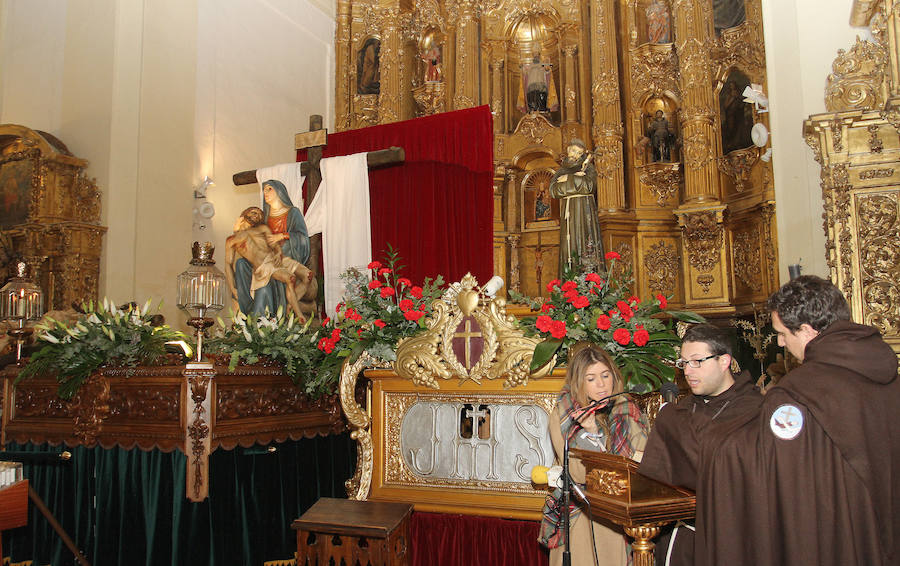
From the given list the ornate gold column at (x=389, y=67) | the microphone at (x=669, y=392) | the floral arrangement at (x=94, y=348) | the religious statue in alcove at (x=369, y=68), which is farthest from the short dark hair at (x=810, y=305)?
the religious statue in alcove at (x=369, y=68)

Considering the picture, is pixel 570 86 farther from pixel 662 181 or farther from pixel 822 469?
pixel 822 469

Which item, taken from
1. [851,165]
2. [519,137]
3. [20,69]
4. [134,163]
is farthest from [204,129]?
[851,165]

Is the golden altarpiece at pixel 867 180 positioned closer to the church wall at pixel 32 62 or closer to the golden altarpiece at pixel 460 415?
the golden altarpiece at pixel 460 415

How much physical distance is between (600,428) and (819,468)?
1.34 meters

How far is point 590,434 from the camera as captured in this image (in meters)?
3.26

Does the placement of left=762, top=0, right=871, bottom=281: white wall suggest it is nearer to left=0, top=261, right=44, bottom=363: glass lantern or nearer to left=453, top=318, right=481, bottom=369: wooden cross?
left=453, top=318, right=481, bottom=369: wooden cross

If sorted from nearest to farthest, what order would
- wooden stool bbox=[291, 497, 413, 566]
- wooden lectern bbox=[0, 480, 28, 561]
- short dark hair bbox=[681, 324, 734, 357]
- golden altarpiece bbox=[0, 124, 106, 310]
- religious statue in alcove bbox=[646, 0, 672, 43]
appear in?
short dark hair bbox=[681, 324, 734, 357] < wooden stool bbox=[291, 497, 413, 566] < wooden lectern bbox=[0, 480, 28, 561] < golden altarpiece bbox=[0, 124, 106, 310] < religious statue in alcove bbox=[646, 0, 672, 43]

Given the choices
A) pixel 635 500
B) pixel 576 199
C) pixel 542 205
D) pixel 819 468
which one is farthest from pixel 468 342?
pixel 542 205

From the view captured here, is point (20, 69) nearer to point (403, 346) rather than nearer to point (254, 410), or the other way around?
point (254, 410)

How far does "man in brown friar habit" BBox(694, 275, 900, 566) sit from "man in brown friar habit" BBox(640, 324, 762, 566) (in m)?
0.13

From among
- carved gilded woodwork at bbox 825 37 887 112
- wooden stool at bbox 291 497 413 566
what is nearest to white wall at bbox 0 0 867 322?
wooden stool at bbox 291 497 413 566

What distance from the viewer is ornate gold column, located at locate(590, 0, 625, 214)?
1139 centimetres

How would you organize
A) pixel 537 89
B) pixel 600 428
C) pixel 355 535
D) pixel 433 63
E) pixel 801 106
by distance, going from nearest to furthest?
pixel 600 428 < pixel 355 535 < pixel 801 106 < pixel 537 89 < pixel 433 63

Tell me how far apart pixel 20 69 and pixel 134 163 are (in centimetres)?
295
